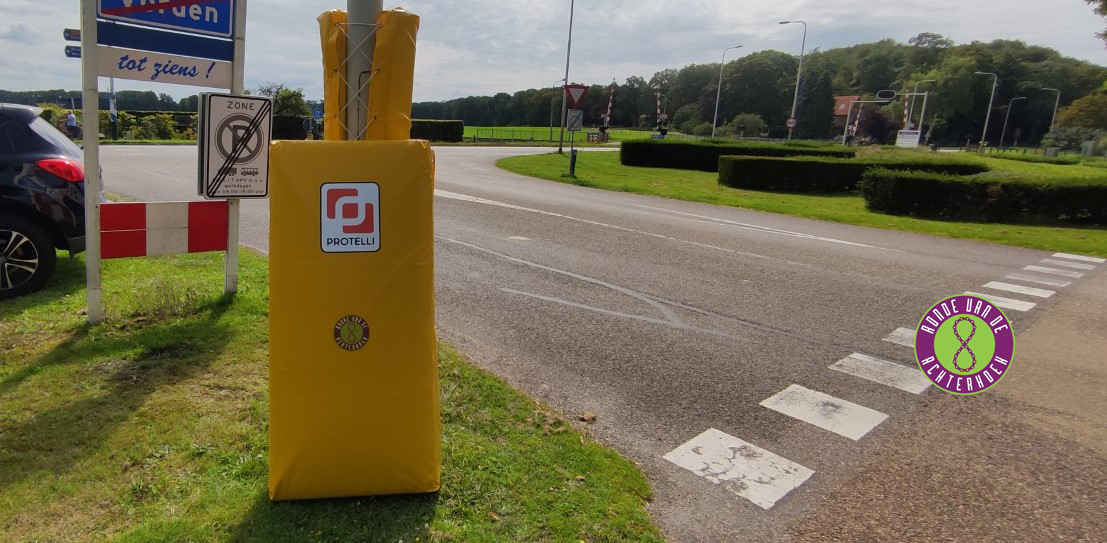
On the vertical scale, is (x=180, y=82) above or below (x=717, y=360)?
above

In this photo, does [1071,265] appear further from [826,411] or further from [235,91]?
[235,91]

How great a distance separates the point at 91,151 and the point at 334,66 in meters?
3.05

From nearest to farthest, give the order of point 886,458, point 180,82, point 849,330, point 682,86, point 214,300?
point 886,458 < point 180,82 < point 214,300 < point 849,330 < point 682,86

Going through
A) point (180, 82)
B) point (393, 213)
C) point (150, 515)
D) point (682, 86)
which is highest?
point (682, 86)

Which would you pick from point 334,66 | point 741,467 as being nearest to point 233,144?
point 334,66

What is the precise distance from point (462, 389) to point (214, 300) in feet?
9.31

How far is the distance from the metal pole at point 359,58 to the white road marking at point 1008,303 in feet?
24.6

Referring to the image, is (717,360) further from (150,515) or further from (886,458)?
(150,515)

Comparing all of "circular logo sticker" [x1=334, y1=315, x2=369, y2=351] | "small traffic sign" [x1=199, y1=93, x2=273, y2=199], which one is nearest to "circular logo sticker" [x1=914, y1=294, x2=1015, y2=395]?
"circular logo sticker" [x1=334, y1=315, x2=369, y2=351]

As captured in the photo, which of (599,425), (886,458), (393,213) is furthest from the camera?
(599,425)

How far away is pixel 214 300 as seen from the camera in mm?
5406

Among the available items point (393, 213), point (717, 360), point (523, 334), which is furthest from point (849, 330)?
point (393, 213)

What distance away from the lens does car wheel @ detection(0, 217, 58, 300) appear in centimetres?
532

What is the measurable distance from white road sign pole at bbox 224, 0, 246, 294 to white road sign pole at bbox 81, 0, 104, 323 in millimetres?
952
